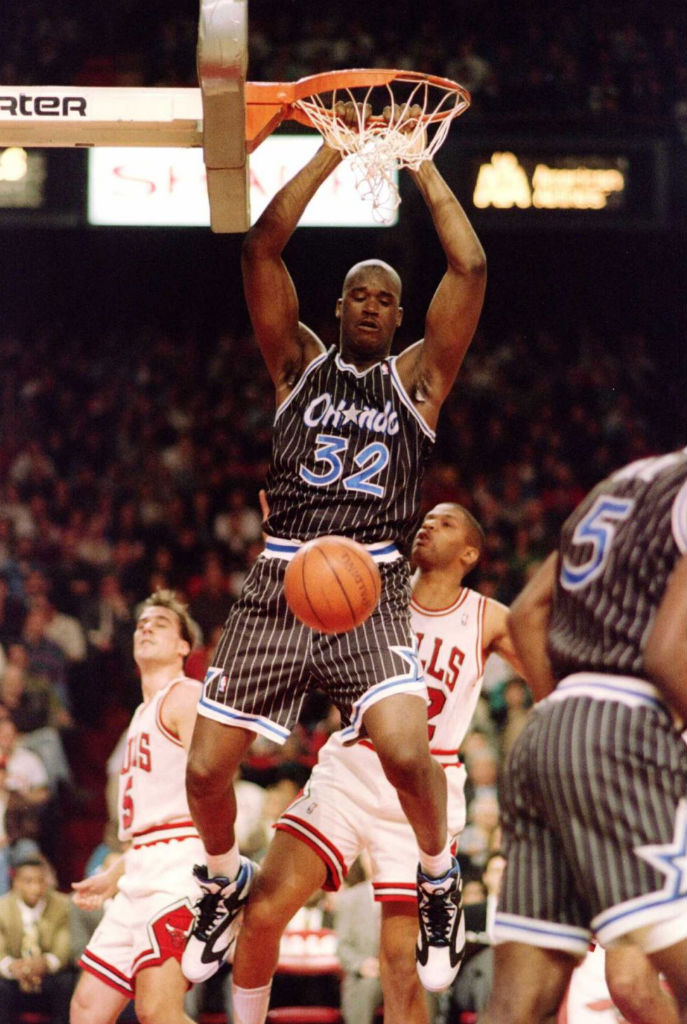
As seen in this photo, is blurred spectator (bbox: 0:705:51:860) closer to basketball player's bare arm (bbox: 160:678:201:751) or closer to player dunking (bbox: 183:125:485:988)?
basketball player's bare arm (bbox: 160:678:201:751)

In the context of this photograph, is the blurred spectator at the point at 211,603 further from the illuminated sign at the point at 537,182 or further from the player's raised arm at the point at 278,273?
the player's raised arm at the point at 278,273

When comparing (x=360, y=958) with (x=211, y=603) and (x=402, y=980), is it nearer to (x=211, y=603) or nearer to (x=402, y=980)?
(x=402, y=980)

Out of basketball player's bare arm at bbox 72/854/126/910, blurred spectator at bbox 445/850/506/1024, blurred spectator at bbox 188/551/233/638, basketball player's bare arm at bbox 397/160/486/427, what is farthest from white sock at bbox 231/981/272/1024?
blurred spectator at bbox 188/551/233/638

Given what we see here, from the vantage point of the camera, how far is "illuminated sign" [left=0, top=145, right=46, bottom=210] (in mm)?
12633

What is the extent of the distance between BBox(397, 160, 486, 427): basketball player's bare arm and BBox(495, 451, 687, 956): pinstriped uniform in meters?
1.62

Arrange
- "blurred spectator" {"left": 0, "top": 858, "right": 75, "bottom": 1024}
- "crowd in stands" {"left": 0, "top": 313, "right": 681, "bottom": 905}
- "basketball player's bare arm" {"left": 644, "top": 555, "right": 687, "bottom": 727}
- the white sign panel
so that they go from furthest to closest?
"crowd in stands" {"left": 0, "top": 313, "right": 681, "bottom": 905}
the white sign panel
"blurred spectator" {"left": 0, "top": 858, "right": 75, "bottom": 1024}
"basketball player's bare arm" {"left": 644, "top": 555, "right": 687, "bottom": 727}

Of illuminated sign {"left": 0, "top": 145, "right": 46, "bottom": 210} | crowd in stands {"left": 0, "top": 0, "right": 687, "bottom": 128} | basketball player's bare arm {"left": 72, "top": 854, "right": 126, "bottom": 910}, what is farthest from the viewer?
crowd in stands {"left": 0, "top": 0, "right": 687, "bottom": 128}

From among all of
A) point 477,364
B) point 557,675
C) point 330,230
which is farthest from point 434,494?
point 557,675

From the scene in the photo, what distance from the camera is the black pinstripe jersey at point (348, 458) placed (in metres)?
4.88

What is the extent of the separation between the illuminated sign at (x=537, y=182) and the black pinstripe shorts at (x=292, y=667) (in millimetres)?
8596

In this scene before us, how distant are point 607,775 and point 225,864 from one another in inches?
81.8

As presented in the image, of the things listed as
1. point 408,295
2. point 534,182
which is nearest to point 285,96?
point 534,182

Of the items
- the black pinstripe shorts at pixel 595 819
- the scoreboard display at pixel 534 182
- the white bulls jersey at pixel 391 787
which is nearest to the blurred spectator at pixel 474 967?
the white bulls jersey at pixel 391 787

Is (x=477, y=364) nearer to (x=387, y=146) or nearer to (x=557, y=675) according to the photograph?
(x=387, y=146)
